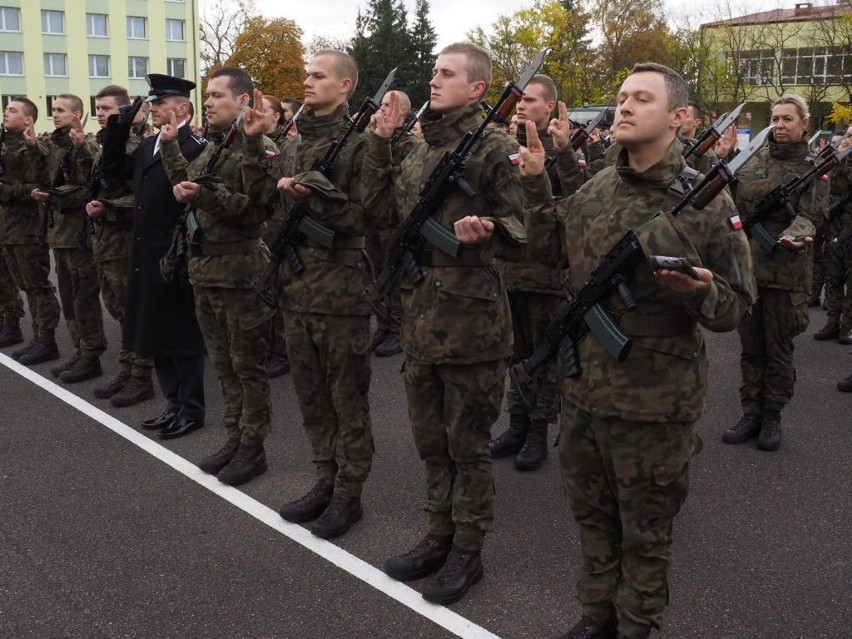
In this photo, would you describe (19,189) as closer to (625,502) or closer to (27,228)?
(27,228)

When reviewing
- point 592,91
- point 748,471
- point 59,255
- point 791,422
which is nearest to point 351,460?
point 748,471

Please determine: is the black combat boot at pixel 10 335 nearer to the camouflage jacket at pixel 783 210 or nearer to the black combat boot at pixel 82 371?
the black combat boot at pixel 82 371

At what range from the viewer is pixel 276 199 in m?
4.48

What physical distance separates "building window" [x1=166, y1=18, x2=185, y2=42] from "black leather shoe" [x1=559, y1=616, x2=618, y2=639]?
187ft

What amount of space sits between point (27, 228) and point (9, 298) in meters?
1.02

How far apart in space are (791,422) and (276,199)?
394 centimetres

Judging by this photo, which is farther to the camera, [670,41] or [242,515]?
[670,41]

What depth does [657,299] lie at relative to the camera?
2.71 metres

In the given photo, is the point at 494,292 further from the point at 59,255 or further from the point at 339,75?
the point at 59,255

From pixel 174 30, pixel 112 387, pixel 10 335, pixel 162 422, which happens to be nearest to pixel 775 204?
pixel 162 422

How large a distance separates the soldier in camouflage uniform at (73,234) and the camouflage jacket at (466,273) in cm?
402

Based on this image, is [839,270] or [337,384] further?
[839,270]

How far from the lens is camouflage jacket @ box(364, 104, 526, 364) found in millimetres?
3344

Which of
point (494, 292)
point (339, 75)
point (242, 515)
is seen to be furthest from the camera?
point (242, 515)
